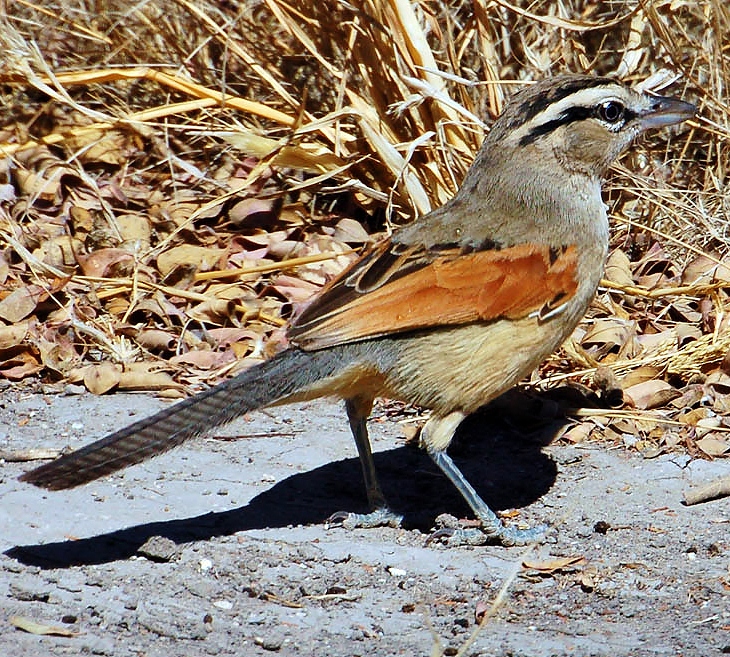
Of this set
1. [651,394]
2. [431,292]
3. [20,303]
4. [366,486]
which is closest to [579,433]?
[651,394]

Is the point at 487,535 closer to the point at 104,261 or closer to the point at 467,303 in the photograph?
the point at 467,303

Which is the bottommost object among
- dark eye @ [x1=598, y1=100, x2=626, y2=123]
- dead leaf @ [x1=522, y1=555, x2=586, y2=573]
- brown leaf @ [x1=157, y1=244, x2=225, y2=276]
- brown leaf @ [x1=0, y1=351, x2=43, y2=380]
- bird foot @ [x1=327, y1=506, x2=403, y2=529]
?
dead leaf @ [x1=522, y1=555, x2=586, y2=573]

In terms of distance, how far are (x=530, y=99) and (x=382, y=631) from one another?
2789mm

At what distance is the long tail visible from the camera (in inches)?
196

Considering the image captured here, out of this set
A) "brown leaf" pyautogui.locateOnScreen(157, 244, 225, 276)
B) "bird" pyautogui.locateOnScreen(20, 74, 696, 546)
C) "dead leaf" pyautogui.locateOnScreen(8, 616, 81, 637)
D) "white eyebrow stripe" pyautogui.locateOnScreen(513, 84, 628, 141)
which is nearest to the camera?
"dead leaf" pyautogui.locateOnScreen(8, 616, 81, 637)

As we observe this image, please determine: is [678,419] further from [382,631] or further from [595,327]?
[382,631]

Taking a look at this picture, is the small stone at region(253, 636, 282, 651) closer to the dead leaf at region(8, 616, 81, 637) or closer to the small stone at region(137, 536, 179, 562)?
the dead leaf at region(8, 616, 81, 637)

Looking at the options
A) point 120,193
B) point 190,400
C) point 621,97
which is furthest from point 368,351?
point 120,193

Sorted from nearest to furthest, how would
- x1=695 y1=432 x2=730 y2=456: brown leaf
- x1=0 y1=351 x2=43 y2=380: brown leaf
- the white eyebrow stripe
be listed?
the white eyebrow stripe
x1=695 y1=432 x2=730 y2=456: brown leaf
x1=0 y1=351 x2=43 y2=380: brown leaf

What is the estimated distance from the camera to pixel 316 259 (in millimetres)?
7797

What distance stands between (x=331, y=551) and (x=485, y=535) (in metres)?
0.76

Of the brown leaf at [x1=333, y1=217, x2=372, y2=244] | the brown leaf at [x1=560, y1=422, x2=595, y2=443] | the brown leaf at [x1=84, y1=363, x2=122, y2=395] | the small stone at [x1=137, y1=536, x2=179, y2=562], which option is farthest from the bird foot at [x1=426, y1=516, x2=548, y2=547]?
the brown leaf at [x1=333, y1=217, x2=372, y2=244]

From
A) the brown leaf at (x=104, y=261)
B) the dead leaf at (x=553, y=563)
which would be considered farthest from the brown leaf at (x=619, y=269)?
the brown leaf at (x=104, y=261)

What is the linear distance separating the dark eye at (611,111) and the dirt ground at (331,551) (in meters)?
1.75
